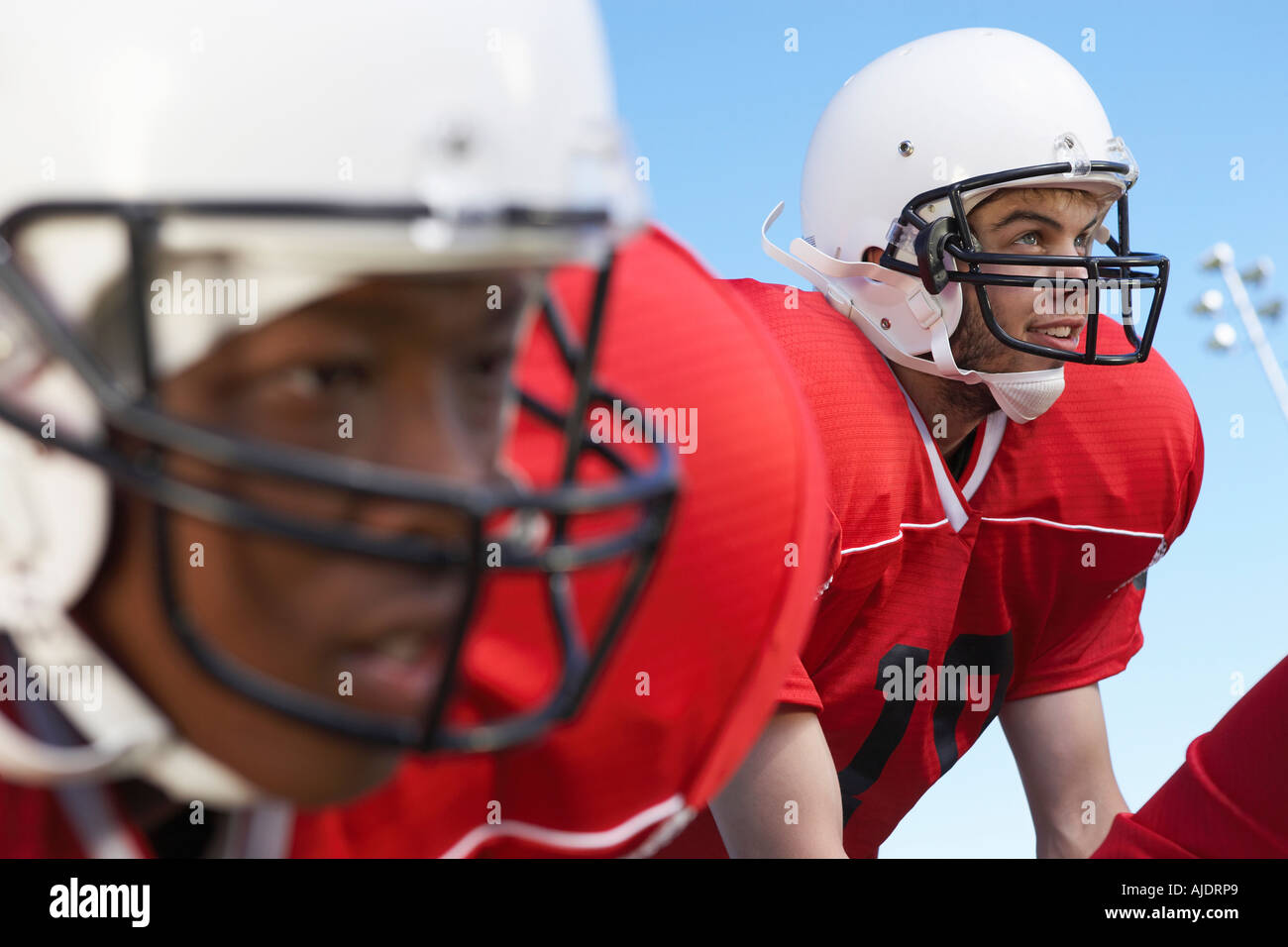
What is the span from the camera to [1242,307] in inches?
210

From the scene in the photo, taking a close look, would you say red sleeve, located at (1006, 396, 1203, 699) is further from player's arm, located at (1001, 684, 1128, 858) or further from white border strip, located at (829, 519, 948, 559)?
white border strip, located at (829, 519, 948, 559)

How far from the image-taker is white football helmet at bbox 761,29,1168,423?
221cm

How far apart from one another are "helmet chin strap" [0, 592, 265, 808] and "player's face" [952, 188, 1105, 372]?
1.62 m

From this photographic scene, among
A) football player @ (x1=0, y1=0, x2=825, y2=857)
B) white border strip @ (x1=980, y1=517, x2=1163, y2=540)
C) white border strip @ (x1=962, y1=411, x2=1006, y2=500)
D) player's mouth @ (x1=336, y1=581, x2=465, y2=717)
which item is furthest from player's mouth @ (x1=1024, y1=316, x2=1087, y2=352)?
player's mouth @ (x1=336, y1=581, x2=465, y2=717)

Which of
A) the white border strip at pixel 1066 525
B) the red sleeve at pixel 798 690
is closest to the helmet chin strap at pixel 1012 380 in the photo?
the white border strip at pixel 1066 525

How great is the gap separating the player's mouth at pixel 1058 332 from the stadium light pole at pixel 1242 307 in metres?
2.79

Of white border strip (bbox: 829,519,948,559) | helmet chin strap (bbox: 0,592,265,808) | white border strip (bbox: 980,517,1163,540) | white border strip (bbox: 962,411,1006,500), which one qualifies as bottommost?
white border strip (bbox: 980,517,1163,540)

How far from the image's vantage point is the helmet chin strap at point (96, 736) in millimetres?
780

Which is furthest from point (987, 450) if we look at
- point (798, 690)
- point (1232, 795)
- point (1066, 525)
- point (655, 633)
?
point (655, 633)

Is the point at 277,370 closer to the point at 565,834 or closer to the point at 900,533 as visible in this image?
the point at 565,834

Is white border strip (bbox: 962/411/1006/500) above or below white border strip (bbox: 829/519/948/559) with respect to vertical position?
above

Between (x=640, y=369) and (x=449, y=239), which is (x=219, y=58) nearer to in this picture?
(x=449, y=239)

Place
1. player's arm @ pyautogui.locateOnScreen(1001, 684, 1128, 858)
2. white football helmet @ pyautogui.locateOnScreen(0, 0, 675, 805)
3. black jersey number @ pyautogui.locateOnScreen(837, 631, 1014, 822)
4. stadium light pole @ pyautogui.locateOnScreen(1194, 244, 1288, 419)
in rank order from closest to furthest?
white football helmet @ pyautogui.locateOnScreen(0, 0, 675, 805), black jersey number @ pyautogui.locateOnScreen(837, 631, 1014, 822), player's arm @ pyautogui.locateOnScreen(1001, 684, 1128, 858), stadium light pole @ pyautogui.locateOnScreen(1194, 244, 1288, 419)

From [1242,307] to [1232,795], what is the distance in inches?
172
